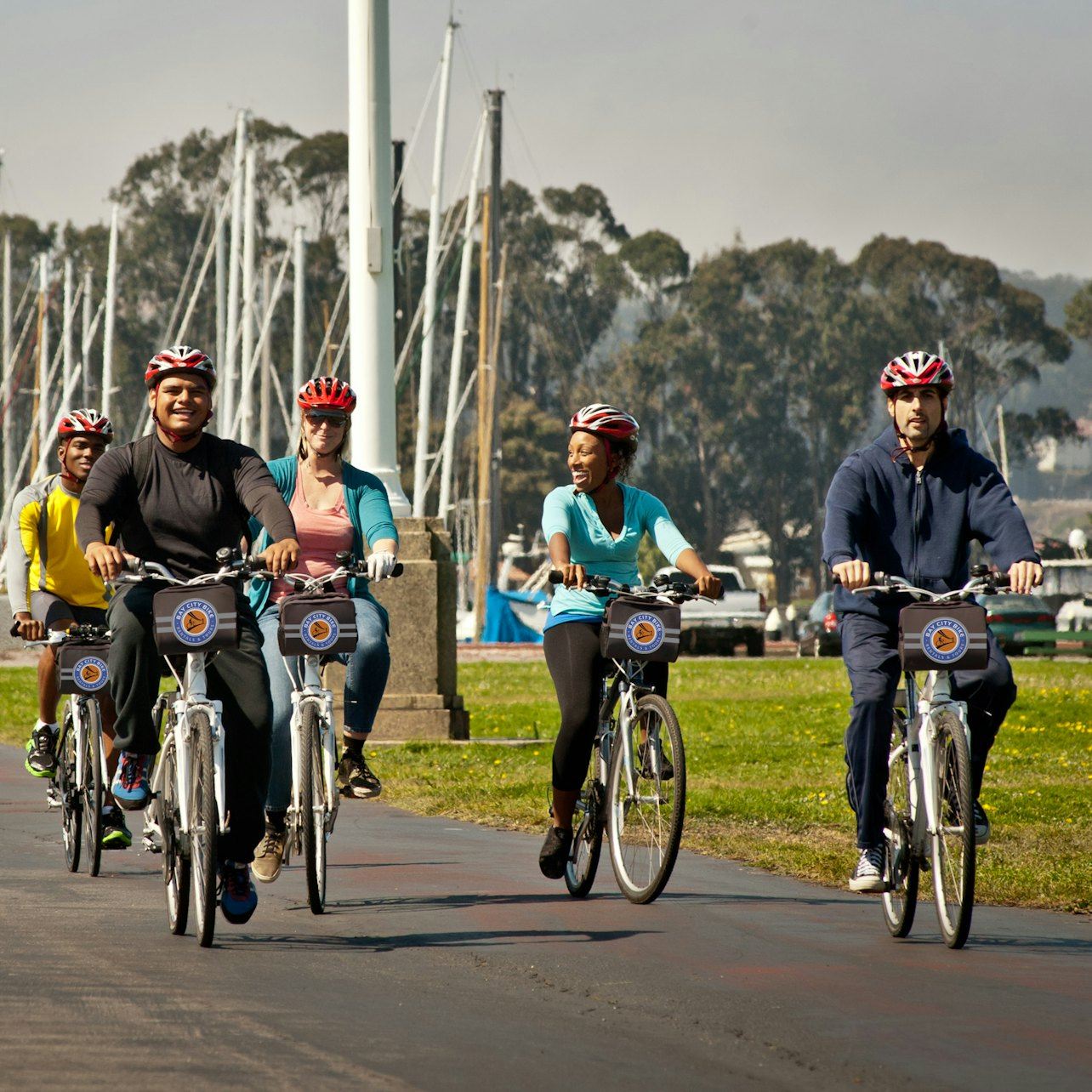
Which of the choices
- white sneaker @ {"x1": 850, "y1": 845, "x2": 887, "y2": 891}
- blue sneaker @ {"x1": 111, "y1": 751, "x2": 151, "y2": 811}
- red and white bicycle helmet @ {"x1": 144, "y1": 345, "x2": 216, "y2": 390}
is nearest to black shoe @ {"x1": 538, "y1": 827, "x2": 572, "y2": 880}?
white sneaker @ {"x1": 850, "y1": 845, "x2": 887, "y2": 891}

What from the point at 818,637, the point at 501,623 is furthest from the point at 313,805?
the point at 501,623

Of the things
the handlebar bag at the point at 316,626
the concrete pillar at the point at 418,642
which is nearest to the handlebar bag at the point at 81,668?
the handlebar bag at the point at 316,626

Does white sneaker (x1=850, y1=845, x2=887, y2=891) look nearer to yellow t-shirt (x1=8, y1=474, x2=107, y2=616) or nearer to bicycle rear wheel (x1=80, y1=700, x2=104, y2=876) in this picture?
bicycle rear wheel (x1=80, y1=700, x2=104, y2=876)

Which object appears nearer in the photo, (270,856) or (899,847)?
(899,847)

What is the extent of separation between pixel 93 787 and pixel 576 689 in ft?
7.22

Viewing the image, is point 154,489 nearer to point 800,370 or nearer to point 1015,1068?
point 1015,1068

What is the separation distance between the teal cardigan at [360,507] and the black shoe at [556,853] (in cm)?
104

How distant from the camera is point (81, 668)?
27.3 ft

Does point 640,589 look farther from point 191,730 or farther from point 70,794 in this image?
point 70,794

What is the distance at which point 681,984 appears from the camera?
568cm

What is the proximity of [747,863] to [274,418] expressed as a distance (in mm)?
70656

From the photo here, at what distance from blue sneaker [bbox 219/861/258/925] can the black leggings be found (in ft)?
4.75

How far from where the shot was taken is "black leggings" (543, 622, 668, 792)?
7.52 meters

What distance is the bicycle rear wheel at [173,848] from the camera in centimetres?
641
